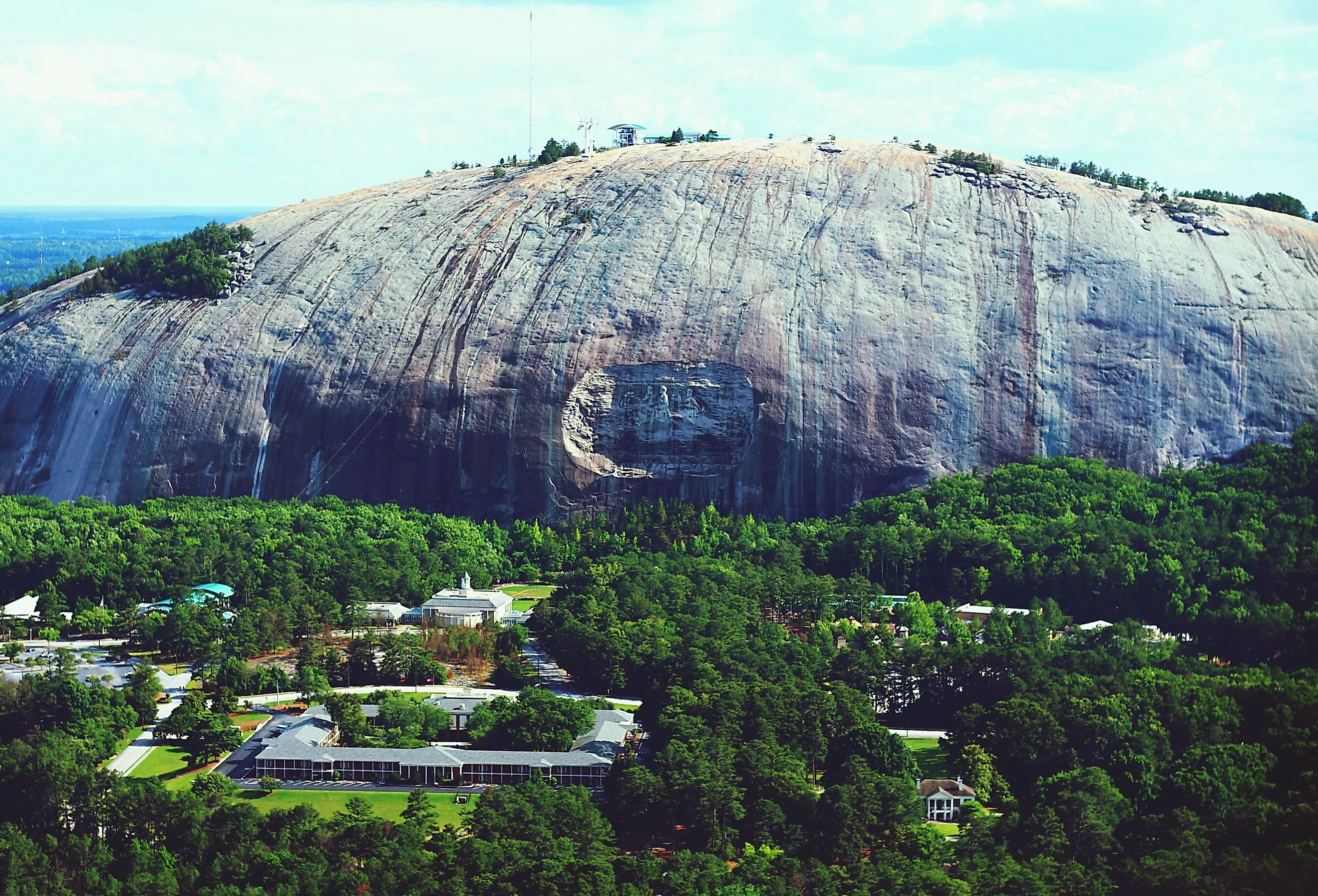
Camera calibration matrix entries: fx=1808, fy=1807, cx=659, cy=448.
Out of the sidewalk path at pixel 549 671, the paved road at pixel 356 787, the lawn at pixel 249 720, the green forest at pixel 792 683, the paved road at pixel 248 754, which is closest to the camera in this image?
the green forest at pixel 792 683

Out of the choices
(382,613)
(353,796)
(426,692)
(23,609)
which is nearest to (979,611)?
(426,692)

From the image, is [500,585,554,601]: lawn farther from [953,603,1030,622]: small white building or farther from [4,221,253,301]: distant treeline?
[4,221,253,301]: distant treeline

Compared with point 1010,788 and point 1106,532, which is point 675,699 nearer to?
point 1010,788

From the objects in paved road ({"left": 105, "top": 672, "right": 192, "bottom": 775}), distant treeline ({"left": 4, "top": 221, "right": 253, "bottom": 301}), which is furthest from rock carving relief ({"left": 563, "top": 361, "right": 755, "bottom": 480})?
paved road ({"left": 105, "top": 672, "right": 192, "bottom": 775})

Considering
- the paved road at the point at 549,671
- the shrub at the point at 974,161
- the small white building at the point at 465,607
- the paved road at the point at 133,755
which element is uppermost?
the shrub at the point at 974,161

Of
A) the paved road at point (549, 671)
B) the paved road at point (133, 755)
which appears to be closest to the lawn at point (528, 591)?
the paved road at point (549, 671)

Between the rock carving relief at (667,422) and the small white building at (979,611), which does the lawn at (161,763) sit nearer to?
the small white building at (979,611)

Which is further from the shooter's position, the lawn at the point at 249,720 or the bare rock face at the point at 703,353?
the bare rock face at the point at 703,353
